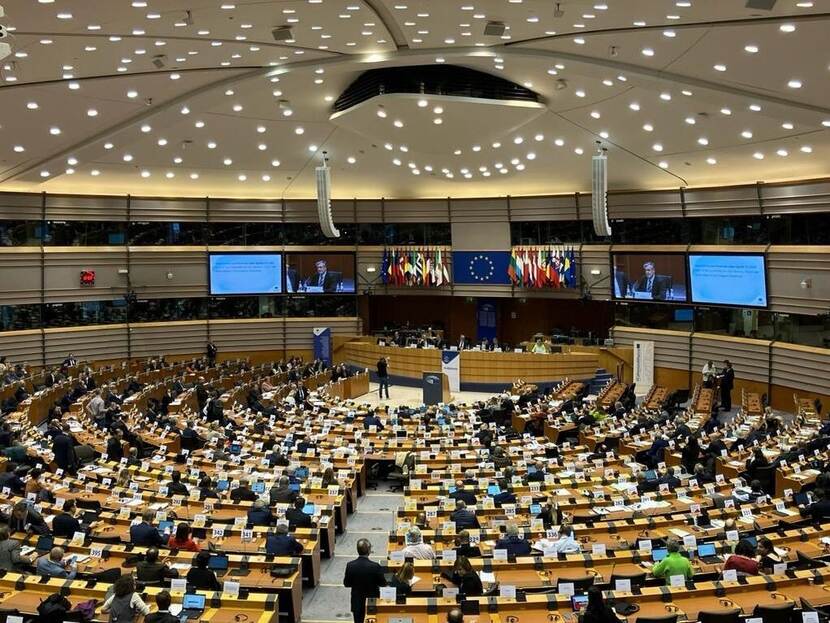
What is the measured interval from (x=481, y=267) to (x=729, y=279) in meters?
11.2

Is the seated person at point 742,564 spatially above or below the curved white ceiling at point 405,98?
below

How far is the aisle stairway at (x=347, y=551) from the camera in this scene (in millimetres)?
11578

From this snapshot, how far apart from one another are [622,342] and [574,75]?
1523 centimetres

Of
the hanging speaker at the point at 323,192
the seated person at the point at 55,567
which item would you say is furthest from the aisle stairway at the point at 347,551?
the hanging speaker at the point at 323,192

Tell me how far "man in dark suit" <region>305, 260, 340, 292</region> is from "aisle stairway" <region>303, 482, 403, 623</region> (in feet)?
65.1

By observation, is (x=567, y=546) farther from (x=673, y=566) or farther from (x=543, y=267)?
(x=543, y=267)

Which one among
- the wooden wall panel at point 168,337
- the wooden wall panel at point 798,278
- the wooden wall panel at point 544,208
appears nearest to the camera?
the wooden wall panel at point 798,278

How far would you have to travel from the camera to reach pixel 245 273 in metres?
37.1

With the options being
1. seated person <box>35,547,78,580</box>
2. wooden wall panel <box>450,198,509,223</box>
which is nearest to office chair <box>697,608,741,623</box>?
seated person <box>35,547,78,580</box>

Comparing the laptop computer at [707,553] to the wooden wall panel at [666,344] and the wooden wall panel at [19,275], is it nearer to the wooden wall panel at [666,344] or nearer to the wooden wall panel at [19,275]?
the wooden wall panel at [666,344]

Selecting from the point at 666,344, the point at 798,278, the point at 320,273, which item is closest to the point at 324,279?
the point at 320,273

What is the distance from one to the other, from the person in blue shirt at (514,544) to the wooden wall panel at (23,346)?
2587 centimetres

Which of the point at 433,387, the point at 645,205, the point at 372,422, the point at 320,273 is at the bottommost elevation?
the point at 372,422

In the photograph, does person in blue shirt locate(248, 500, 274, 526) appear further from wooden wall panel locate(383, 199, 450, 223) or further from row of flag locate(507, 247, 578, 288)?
wooden wall panel locate(383, 199, 450, 223)
